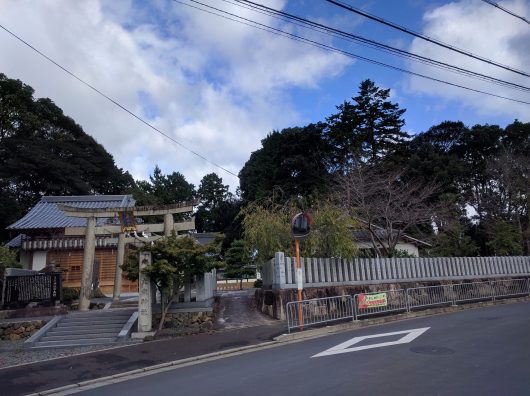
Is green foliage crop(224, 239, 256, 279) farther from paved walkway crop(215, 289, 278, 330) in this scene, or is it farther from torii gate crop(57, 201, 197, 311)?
torii gate crop(57, 201, 197, 311)

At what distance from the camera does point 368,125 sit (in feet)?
121

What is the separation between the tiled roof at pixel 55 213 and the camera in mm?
25541

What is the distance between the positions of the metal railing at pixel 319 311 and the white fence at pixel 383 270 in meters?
1.73

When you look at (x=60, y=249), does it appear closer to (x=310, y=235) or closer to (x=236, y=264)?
(x=236, y=264)

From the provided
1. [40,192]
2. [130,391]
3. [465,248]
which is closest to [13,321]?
[130,391]

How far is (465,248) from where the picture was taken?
28062 mm

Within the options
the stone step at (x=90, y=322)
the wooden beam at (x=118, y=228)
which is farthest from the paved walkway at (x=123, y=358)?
the wooden beam at (x=118, y=228)

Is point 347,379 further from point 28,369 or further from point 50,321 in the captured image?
point 50,321

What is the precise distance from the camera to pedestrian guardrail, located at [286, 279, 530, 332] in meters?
12.3

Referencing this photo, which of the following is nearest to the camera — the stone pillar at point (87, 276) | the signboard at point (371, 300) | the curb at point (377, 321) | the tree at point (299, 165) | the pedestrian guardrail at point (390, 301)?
the curb at point (377, 321)

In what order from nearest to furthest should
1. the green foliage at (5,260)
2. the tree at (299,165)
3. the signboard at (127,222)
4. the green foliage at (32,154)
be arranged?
the signboard at (127,222), the green foliage at (5,260), the tree at (299,165), the green foliage at (32,154)

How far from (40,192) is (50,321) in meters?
33.3

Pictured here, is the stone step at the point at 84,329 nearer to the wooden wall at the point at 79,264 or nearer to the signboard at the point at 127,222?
the signboard at the point at 127,222

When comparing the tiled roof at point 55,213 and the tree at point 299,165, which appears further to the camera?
the tree at point 299,165
